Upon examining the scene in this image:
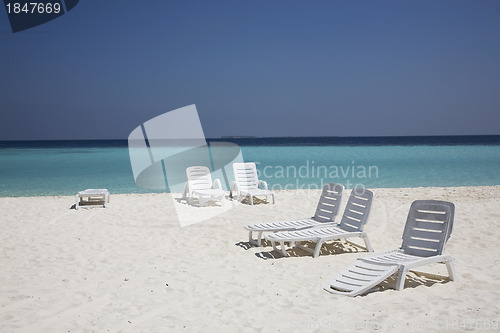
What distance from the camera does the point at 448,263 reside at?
13.8 feet

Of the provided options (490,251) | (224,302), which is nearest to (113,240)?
(224,302)

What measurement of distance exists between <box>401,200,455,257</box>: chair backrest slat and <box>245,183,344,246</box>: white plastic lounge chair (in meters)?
1.43

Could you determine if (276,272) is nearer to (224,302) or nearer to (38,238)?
(224,302)

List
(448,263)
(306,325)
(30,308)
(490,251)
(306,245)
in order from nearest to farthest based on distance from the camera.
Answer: (306,325) < (30,308) < (448,263) < (490,251) < (306,245)

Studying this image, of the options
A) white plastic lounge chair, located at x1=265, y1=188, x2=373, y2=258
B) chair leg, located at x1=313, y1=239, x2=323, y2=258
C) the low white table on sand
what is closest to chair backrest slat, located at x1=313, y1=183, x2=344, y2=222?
white plastic lounge chair, located at x1=265, y1=188, x2=373, y2=258

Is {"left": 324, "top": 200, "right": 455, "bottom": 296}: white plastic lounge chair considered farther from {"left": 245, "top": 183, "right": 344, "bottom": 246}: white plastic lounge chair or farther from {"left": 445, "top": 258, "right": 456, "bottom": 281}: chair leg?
{"left": 245, "top": 183, "right": 344, "bottom": 246}: white plastic lounge chair

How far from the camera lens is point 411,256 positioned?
4359 millimetres

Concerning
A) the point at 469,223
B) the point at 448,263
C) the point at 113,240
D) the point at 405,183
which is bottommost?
the point at 405,183

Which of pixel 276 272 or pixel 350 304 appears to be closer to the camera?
pixel 350 304

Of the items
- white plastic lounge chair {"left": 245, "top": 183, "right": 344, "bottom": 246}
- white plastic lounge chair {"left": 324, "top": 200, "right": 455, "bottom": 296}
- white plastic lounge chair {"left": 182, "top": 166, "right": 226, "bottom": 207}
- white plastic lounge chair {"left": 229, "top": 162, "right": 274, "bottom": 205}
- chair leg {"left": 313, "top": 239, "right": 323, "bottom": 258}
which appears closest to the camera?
white plastic lounge chair {"left": 324, "top": 200, "right": 455, "bottom": 296}

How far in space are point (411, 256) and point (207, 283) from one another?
2.19 m

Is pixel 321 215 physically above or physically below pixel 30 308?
below

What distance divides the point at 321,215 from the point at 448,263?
2211 millimetres

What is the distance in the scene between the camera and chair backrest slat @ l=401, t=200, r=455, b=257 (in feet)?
14.0
